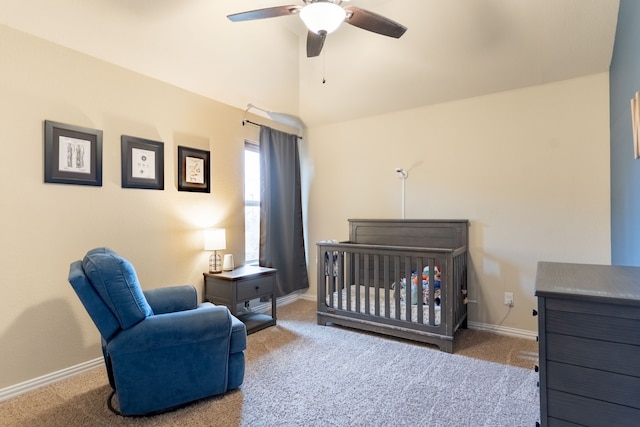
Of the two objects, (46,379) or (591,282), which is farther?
(46,379)

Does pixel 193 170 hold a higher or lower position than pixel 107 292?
higher

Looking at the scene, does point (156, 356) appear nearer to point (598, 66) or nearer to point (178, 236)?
point (178, 236)

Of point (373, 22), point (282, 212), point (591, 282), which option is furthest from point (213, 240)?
point (591, 282)

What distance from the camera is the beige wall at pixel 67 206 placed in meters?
2.08

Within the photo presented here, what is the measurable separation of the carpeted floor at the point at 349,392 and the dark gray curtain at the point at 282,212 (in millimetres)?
1189

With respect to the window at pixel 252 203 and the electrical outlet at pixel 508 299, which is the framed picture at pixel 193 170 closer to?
the window at pixel 252 203

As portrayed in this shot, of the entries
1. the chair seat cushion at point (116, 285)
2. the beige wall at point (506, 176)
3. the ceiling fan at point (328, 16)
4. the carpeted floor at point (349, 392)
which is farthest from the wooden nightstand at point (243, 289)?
the ceiling fan at point (328, 16)

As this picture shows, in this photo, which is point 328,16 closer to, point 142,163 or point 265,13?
point 265,13

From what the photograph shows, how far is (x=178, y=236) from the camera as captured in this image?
3.02 meters

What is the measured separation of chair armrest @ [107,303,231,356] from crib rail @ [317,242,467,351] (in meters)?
1.41

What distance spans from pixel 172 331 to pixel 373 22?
2.12 m

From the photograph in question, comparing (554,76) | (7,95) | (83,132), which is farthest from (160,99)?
(554,76)

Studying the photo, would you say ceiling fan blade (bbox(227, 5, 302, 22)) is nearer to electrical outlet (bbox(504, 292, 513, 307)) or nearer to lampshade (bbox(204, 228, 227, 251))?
lampshade (bbox(204, 228, 227, 251))

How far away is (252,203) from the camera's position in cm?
384
